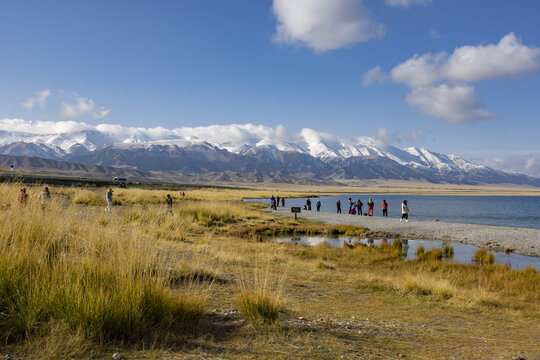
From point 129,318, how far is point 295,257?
39.5 feet

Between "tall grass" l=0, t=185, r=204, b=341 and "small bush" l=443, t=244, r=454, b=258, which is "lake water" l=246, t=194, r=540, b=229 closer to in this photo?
"small bush" l=443, t=244, r=454, b=258

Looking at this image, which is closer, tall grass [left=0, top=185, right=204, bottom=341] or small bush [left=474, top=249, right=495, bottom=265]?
tall grass [left=0, top=185, right=204, bottom=341]

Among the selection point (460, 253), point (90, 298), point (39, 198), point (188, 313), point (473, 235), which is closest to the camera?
point (90, 298)

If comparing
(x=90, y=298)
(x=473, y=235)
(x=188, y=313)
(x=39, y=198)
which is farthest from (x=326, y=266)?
(x=473, y=235)

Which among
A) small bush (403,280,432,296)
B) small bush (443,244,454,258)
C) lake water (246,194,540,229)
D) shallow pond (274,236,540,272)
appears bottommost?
lake water (246,194,540,229)

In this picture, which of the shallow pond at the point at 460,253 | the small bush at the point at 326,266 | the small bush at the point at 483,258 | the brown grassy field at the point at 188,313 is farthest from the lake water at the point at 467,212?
the brown grassy field at the point at 188,313

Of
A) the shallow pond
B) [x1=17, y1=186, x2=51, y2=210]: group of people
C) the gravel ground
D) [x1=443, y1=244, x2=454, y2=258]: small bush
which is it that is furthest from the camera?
the gravel ground

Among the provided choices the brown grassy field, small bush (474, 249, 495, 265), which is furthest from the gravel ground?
the brown grassy field

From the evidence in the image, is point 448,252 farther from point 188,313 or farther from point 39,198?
point 39,198

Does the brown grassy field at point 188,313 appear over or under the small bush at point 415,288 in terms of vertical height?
over

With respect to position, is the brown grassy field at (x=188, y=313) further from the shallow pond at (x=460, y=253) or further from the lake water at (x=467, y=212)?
the lake water at (x=467, y=212)

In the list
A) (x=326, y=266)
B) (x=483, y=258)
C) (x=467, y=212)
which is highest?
(x=326, y=266)

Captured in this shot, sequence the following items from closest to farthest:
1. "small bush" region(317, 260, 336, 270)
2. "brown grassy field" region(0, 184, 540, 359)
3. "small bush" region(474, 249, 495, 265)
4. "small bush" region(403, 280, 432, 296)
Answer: "brown grassy field" region(0, 184, 540, 359) < "small bush" region(403, 280, 432, 296) < "small bush" region(317, 260, 336, 270) < "small bush" region(474, 249, 495, 265)

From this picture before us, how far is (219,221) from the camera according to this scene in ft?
97.2
